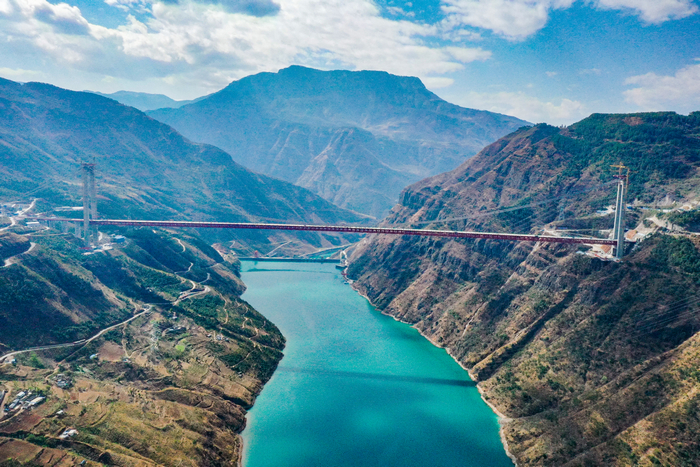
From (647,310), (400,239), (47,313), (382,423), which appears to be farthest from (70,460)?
(400,239)

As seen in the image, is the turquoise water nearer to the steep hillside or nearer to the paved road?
the steep hillside

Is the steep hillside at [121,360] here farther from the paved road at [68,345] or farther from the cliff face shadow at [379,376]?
the cliff face shadow at [379,376]

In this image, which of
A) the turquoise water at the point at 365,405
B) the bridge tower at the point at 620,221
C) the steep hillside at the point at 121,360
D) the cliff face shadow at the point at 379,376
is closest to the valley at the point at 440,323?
the steep hillside at the point at 121,360

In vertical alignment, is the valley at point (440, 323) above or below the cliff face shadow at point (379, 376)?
above

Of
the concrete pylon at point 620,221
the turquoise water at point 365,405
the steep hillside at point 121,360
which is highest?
the concrete pylon at point 620,221

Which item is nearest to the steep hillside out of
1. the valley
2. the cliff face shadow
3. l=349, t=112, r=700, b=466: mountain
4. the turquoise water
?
the valley

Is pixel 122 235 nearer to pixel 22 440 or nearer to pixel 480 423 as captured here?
pixel 22 440
